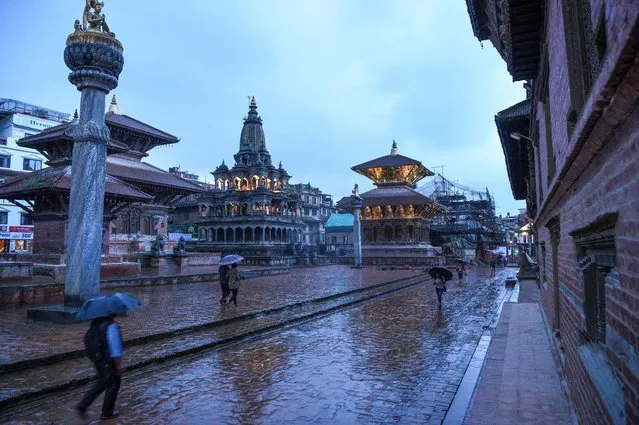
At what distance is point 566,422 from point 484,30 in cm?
856

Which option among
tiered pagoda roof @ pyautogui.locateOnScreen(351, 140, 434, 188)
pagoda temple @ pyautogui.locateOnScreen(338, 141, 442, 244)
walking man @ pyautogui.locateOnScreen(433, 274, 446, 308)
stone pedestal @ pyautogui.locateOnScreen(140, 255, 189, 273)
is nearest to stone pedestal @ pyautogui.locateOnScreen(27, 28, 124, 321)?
walking man @ pyautogui.locateOnScreen(433, 274, 446, 308)

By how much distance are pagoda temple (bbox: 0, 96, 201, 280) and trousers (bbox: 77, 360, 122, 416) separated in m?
11.1

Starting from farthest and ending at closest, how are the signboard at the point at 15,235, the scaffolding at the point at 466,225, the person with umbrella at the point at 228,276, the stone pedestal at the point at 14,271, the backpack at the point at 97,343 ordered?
the scaffolding at the point at 466,225 → the signboard at the point at 15,235 → the stone pedestal at the point at 14,271 → the person with umbrella at the point at 228,276 → the backpack at the point at 97,343

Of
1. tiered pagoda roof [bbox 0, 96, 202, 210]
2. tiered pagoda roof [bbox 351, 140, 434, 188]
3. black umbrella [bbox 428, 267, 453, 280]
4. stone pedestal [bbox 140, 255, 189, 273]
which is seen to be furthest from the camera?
tiered pagoda roof [bbox 351, 140, 434, 188]

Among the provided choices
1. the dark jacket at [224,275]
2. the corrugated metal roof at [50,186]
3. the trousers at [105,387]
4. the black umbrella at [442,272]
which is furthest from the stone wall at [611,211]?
the corrugated metal roof at [50,186]

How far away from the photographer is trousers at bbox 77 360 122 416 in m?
4.90

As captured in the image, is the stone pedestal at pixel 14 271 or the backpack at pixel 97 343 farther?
the stone pedestal at pixel 14 271

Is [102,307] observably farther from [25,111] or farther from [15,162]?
[25,111]

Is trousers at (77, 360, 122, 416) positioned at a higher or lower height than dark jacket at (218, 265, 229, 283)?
lower

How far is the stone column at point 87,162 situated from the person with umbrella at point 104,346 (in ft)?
21.2

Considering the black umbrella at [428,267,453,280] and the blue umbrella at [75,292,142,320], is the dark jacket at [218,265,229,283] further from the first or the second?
the blue umbrella at [75,292,142,320]

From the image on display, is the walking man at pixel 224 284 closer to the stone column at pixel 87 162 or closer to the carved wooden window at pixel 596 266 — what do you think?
the stone column at pixel 87 162

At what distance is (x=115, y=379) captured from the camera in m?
5.01

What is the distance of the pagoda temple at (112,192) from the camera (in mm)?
22047
